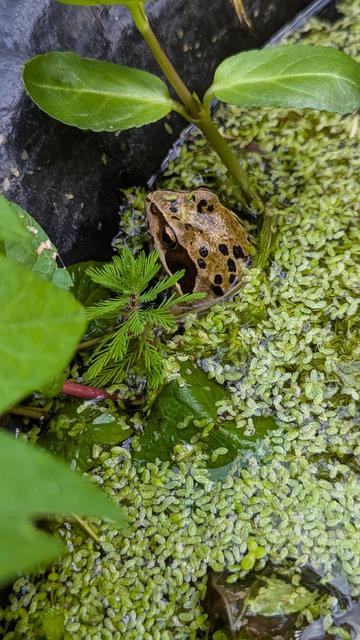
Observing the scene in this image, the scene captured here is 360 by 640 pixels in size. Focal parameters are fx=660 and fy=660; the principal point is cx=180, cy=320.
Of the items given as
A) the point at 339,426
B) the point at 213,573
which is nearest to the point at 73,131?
the point at 339,426

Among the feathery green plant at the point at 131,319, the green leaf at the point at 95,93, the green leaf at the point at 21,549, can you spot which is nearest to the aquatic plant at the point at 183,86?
the green leaf at the point at 95,93

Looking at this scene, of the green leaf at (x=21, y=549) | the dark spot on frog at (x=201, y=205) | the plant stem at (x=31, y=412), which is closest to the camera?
the green leaf at (x=21, y=549)

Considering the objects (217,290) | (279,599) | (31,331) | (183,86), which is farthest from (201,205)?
(31,331)

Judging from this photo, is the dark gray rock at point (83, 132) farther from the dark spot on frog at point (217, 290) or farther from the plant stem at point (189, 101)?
the dark spot on frog at point (217, 290)

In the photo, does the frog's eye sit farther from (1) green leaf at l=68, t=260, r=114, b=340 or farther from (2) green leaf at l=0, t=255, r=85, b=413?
(2) green leaf at l=0, t=255, r=85, b=413

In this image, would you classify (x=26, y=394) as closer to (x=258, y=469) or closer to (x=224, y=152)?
(x=258, y=469)

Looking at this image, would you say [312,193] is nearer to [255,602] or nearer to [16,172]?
[16,172]

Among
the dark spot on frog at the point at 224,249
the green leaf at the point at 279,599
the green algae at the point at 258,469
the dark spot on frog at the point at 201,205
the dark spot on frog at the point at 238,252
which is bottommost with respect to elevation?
the green leaf at the point at 279,599
